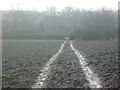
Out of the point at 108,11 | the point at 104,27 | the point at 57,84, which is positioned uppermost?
the point at 108,11

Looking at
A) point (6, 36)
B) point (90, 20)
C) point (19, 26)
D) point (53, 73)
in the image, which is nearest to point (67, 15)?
point (19, 26)

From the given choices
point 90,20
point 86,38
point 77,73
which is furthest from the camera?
point 90,20

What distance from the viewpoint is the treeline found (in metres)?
89.8

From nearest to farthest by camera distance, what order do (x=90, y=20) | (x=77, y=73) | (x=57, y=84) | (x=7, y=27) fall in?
(x=57, y=84)
(x=77, y=73)
(x=90, y=20)
(x=7, y=27)

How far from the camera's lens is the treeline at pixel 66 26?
8975 cm

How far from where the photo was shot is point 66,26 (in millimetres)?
116688

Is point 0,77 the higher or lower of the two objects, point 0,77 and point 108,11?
the lower

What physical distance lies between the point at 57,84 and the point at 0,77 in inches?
158

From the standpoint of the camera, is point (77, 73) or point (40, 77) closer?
point (40, 77)

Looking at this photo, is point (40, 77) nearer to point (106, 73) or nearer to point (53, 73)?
point (53, 73)

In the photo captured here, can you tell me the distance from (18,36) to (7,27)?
51.3 ft

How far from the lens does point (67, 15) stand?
13362 cm

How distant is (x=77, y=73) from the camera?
637 inches

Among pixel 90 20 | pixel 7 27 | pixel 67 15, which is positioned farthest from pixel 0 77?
pixel 67 15
